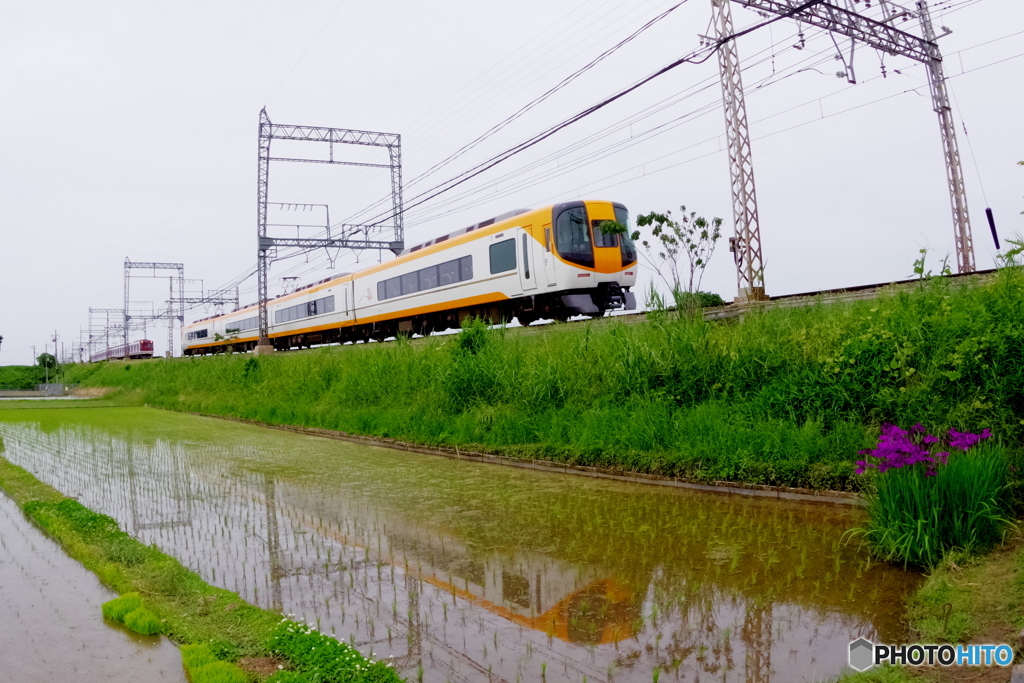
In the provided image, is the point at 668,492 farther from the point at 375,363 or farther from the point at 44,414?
the point at 44,414

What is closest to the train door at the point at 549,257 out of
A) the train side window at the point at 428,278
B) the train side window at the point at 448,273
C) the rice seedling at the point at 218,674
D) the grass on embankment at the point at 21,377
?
the train side window at the point at 448,273

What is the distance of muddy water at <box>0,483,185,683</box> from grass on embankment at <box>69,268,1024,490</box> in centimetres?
554

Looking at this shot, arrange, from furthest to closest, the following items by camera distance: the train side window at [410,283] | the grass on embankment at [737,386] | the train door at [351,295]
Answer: the train door at [351,295]
the train side window at [410,283]
the grass on embankment at [737,386]

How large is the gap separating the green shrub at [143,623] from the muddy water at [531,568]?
678mm

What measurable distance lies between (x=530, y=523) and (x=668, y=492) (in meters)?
1.84

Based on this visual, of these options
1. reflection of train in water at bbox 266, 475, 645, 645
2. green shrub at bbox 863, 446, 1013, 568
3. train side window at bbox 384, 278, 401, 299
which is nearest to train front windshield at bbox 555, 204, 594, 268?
train side window at bbox 384, 278, 401, 299

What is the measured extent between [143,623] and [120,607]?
373 mm

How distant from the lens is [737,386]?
8.54 meters

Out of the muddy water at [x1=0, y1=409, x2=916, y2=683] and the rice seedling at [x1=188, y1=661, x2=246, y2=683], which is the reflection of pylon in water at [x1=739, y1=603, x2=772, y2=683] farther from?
the rice seedling at [x1=188, y1=661, x2=246, y2=683]

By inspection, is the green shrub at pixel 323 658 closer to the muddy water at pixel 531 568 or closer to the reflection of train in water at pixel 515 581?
the muddy water at pixel 531 568

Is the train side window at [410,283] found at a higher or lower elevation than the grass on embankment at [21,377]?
higher

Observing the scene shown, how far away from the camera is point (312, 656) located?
3596mm

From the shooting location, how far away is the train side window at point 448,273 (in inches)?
719

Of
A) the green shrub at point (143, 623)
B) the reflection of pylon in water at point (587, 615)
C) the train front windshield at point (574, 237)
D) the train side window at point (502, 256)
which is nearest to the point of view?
the reflection of pylon in water at point (587, 615)
